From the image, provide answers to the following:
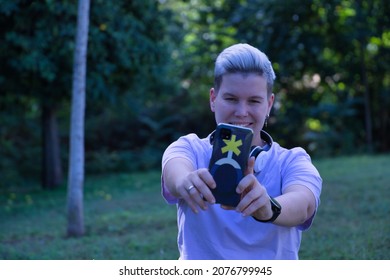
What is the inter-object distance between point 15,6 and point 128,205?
3.96 m

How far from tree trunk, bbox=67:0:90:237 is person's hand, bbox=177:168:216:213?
16.6ft

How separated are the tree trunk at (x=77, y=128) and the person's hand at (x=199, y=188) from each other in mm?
5059

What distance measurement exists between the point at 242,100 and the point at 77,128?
187 inches

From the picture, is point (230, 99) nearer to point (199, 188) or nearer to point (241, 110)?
point (241, 110)

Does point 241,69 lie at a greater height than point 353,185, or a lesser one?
greater

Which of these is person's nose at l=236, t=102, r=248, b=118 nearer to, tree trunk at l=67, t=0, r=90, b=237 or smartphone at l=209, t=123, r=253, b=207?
smartphone at l=209, t=123, r=253, b=207

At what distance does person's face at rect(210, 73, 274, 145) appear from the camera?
92.0 inches

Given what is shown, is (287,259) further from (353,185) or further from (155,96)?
(155,96)

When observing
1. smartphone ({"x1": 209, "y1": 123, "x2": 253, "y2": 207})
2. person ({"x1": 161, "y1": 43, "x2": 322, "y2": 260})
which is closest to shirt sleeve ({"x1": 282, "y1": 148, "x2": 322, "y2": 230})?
person ({"x1": 161, "y1": 43, "x2": 322, "y2": 260})

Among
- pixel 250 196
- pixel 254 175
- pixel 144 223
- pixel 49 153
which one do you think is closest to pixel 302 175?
pixel 254 175

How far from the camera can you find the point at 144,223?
7629 millimetres
